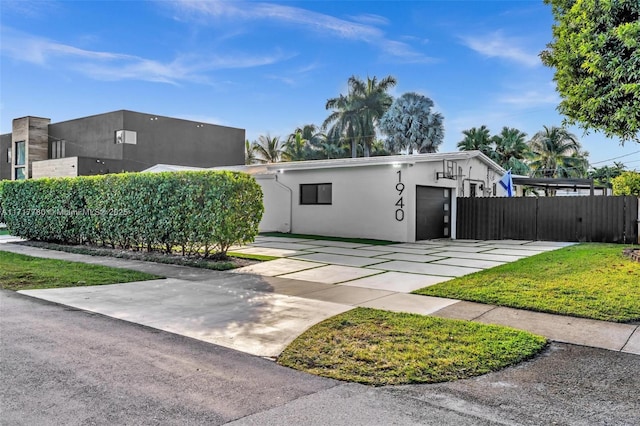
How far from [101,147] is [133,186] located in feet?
70.0

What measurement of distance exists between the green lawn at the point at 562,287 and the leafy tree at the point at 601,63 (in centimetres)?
276

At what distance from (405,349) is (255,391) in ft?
5.12

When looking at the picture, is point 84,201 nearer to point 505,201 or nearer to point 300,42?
point 300,42

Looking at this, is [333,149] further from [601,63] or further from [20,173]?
[601,63]

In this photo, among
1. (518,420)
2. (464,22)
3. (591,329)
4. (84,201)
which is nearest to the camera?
(518,420)

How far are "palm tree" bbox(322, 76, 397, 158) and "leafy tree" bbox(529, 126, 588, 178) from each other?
50.3 ft

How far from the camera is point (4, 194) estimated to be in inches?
615

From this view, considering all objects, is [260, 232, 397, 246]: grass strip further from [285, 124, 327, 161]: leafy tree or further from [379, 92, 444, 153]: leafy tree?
[285, 124, 327, 161]: leafy tree

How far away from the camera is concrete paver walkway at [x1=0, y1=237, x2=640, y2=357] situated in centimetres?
498

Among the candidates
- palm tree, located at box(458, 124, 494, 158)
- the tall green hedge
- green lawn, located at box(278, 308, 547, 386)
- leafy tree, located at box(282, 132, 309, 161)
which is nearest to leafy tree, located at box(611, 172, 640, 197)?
the tall green hedge

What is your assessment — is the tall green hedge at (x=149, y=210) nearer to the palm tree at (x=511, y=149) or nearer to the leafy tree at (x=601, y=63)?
the leafy tree at (x=601, y=63)

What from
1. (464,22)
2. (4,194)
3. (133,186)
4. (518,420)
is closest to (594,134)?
(464,22)

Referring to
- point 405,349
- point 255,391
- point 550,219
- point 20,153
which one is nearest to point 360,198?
point 550,219

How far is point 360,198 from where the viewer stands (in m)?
16.5
